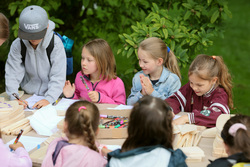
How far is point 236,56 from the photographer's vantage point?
7.83 metres

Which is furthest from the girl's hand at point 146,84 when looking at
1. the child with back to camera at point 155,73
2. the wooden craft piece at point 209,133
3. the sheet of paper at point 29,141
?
the sheet of paper at point 29,141

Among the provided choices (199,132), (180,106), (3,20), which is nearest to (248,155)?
(199,132)

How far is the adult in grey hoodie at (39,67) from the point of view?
3504 millimetres

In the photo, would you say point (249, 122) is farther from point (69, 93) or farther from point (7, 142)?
point (69, 93)

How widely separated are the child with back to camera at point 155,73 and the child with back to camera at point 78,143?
4.38 ft

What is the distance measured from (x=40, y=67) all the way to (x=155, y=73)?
1153 millimetres

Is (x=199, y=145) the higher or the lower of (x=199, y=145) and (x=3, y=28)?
the lower

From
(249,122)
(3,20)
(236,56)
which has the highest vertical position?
(3,20)

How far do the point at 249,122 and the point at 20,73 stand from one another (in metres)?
2.39

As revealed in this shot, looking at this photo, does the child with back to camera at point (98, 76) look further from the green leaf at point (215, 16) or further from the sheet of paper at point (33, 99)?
the green leaf at point (215, 16)

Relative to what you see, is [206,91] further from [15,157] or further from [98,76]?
[15,157]

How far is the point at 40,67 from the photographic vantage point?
3656mm

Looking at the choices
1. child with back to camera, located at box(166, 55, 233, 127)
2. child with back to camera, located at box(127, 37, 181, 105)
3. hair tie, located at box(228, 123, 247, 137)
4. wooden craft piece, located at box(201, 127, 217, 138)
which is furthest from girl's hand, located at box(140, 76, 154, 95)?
hair tie, located at box(228, 123, 247, 137)

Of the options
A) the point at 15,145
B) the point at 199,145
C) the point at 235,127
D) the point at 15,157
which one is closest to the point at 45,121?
the point at 15,145
